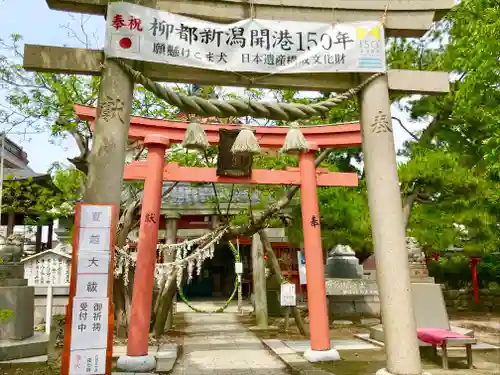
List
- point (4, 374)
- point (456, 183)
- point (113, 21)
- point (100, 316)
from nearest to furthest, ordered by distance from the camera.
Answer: point (100, 316) < point (113, 21) < point (4, 374) < point (456, 183)

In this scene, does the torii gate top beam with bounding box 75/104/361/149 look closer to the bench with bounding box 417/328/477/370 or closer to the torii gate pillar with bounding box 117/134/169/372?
the torii gate pillar with bounding box 117/134/169/372

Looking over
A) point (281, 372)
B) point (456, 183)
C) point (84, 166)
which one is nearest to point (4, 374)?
point (84, 166)

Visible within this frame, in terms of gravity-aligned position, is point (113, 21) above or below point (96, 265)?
above

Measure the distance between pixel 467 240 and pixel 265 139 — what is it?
904 centimetres

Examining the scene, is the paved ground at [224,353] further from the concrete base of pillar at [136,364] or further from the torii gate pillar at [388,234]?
the torii gate pillar at [388,234]

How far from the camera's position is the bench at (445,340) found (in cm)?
666

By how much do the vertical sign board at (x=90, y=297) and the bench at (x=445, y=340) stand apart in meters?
5.30

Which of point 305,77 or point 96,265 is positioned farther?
point 305,77

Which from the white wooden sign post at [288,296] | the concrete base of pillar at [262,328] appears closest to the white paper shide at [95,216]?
the white wooden sign post at [288,296]

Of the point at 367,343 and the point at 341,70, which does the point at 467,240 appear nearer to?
the point at 367,343

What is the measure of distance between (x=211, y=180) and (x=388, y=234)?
198 inches

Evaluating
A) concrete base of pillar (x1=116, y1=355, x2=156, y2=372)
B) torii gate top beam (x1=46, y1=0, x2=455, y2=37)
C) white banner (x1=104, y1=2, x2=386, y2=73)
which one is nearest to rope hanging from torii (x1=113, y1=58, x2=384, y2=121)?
white banner (x1=104, y1=2, x2=386, y2=73)

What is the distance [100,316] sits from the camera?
3869 millimetres

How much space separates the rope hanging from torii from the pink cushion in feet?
14.5
